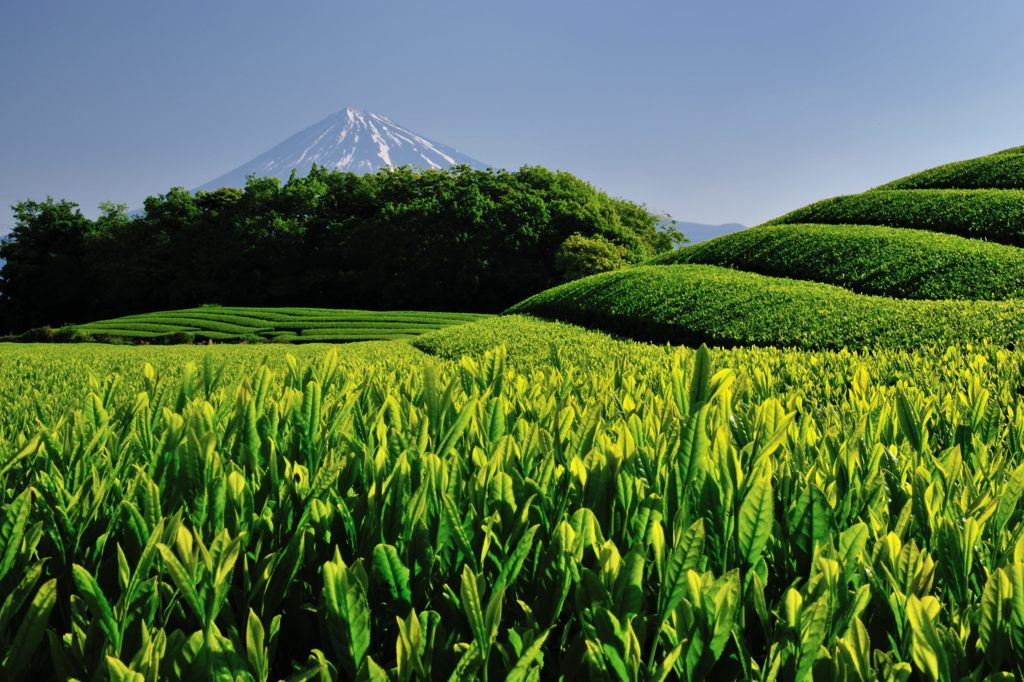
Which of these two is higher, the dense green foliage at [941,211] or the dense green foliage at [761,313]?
the dense green foliage at [941,211]

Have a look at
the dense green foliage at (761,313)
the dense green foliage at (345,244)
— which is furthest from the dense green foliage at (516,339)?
the dense green foliage at (345,244)

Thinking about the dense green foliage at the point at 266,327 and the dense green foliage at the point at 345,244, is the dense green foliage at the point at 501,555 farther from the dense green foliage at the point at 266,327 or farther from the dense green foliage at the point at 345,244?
the dense green foliage at the point at 345,244

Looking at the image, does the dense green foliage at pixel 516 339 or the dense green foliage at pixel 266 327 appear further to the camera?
the dense green foliage at pixel 266 327

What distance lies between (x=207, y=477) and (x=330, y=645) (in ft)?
1.26

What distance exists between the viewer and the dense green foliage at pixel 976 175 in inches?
751

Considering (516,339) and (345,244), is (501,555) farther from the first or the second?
(345,244)

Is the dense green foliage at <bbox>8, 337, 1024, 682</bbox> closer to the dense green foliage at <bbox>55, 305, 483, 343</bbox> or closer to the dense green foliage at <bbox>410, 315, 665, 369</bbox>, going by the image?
the dense green foliage at <bbox>410, 315, 665, 369</bbox>

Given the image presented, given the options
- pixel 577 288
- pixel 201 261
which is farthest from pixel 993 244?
pixel 201 261

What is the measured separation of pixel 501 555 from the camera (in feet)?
3.29

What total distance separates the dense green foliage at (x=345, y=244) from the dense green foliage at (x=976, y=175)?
793 inches

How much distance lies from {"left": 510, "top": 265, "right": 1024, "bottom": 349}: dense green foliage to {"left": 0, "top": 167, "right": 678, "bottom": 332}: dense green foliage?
79.1 feet

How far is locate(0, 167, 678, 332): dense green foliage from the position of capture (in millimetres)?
42250

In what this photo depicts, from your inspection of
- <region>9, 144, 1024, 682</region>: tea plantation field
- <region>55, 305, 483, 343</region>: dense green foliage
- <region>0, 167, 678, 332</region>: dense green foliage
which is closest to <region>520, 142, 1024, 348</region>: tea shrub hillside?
<region>55, 305, 483, 343</region>: dense green foliage

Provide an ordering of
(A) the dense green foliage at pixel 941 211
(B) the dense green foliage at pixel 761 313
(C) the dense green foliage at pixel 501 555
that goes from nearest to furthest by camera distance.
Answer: (C) the dense green foliage at pixel 501 555 < (B) the dense green foliage at pixel 761 313 < (A) the dense green foliage at pixel 941 211
